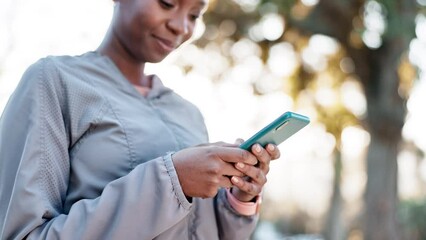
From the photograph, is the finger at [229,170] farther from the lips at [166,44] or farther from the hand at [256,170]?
the lips at [166,44]

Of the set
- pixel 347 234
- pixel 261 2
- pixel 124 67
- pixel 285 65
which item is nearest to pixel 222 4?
pixel 261 2

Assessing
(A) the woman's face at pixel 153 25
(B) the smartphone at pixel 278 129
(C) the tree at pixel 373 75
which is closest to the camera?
(B) the smartphone at pixel 278 129

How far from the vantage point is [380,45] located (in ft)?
23.4

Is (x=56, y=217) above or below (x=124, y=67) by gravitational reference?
below

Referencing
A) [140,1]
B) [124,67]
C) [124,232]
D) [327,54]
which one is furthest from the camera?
[327,54]

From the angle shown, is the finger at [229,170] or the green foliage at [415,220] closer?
the finger at [229,170]

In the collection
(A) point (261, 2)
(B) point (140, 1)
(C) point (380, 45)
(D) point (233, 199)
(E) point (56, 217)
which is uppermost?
(C) point (380, 45)

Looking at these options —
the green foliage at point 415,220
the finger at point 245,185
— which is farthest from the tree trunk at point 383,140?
the finger at point 245,185

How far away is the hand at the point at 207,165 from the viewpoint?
1.22 m

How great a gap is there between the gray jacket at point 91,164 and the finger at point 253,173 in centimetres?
12

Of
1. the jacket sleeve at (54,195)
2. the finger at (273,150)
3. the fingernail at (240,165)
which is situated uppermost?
the finger at (273,150)

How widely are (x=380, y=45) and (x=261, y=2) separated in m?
1.40

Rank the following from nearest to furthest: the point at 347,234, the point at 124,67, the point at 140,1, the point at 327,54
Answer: the point at 140,1 < the point at 124,67 < the point at 327,54 < the point at 347,234

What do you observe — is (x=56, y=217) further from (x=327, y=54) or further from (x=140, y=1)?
(x=327, y=54)
